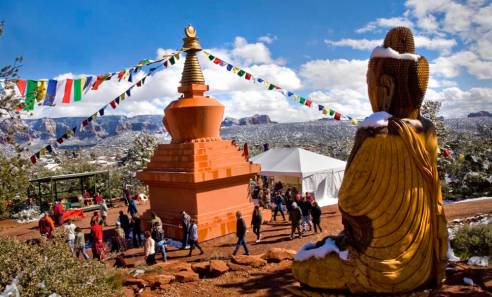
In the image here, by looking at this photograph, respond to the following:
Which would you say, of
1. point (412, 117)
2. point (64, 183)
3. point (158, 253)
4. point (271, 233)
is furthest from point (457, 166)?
point (64, 183)

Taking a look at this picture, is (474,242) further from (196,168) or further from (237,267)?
(196,168)

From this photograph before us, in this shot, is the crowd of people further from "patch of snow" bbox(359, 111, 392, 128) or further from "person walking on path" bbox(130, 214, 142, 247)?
"patch of snow" bbox(359, 111, 392, 128)

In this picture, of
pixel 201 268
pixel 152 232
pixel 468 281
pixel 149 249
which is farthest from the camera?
pixel 152 232

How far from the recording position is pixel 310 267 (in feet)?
14.8

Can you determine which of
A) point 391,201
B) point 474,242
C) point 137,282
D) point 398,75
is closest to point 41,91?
point 137,282

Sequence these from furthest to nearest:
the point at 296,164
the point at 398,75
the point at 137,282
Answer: the point at 296,164 → the point at 137,282 → the point at 398,75

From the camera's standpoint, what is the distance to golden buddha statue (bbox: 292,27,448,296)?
4.25 m

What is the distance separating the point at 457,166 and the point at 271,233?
12.6m

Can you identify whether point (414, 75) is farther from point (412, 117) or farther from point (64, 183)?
point (64, 183)

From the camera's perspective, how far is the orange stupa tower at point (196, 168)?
37.8ft

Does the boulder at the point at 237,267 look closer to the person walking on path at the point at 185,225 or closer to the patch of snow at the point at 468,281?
the person walking on path at the point at 185,225

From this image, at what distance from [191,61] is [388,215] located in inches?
410

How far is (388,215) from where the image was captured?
14.0ft

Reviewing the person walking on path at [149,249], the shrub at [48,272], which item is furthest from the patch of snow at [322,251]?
the person walking on path at [149,249]
